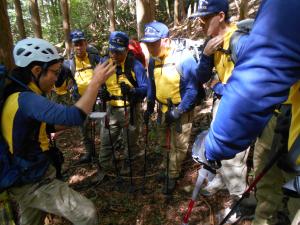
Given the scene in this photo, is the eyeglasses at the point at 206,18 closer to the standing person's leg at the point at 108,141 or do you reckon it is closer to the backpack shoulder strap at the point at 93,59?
the standing person's leg at the point at 108,141

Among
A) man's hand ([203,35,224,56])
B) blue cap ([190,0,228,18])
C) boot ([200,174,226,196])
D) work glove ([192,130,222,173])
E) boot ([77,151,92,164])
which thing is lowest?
boot ([77,151,92,164])

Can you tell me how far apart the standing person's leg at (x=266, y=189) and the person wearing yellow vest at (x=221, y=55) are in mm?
715

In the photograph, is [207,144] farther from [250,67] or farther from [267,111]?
[250,67]

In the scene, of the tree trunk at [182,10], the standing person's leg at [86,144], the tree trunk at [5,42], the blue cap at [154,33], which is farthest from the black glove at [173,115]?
the tree trunk at [182,10]

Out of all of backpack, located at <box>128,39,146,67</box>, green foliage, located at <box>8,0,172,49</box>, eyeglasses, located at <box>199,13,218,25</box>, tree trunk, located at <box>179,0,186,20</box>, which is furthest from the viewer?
green foliage, located at <box>8,0,172,49</box>

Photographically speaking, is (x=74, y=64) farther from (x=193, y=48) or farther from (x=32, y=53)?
(x=32, y=53)

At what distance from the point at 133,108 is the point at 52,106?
10.5 feet

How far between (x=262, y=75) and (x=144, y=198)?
14.9 ft

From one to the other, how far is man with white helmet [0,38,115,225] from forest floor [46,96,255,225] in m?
1.62

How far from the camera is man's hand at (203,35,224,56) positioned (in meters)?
3.97

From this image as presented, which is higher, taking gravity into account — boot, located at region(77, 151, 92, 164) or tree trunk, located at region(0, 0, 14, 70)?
tree trunk, located at region(0, 0, 14, 70)

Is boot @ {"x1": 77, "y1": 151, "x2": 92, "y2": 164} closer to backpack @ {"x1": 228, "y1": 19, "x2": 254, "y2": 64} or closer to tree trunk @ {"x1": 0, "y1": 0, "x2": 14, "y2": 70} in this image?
tree trunk @ {"x1": 0, "y1": 0, "x2": 14, "y2": 70}

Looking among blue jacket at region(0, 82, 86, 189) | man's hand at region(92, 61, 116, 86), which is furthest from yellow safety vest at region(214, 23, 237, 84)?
blue jacket at region(0, 82, 86, 189)

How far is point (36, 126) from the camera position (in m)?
3.35
